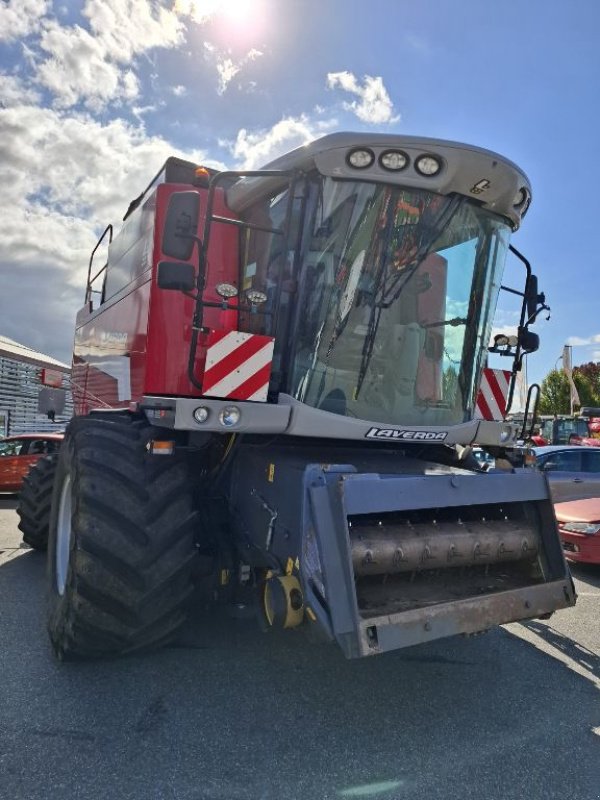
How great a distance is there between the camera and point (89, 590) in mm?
3164

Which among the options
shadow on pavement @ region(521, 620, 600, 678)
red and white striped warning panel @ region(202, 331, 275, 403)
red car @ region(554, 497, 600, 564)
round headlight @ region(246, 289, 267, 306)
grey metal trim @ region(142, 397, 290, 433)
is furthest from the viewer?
red car @ region(554, 497, 600, 564)

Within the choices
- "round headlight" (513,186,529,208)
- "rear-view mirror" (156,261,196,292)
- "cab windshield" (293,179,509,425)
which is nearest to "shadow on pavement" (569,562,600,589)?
"cab windshield" (293,179,509,425)

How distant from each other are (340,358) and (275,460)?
0.72 m

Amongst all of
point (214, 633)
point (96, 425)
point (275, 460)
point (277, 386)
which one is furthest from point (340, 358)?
point (214, 633)

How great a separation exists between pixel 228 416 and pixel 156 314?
1.03 metres

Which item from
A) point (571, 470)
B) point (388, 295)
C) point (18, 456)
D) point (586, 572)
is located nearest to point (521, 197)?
point (388, 295)

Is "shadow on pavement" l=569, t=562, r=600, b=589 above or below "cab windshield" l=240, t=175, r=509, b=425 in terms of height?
below

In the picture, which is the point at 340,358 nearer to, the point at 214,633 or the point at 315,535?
the point at 315,535

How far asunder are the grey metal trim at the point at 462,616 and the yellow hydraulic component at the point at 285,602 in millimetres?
397

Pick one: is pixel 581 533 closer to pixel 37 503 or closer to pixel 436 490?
pixel 436 490

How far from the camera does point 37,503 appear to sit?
6465 millimetres

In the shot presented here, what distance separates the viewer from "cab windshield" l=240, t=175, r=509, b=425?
334cm

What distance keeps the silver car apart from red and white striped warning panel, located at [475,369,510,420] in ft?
14.9

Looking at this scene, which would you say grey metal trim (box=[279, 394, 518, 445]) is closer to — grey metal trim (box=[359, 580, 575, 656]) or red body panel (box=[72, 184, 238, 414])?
red body panel (box=[72, 184, 238, 414])
